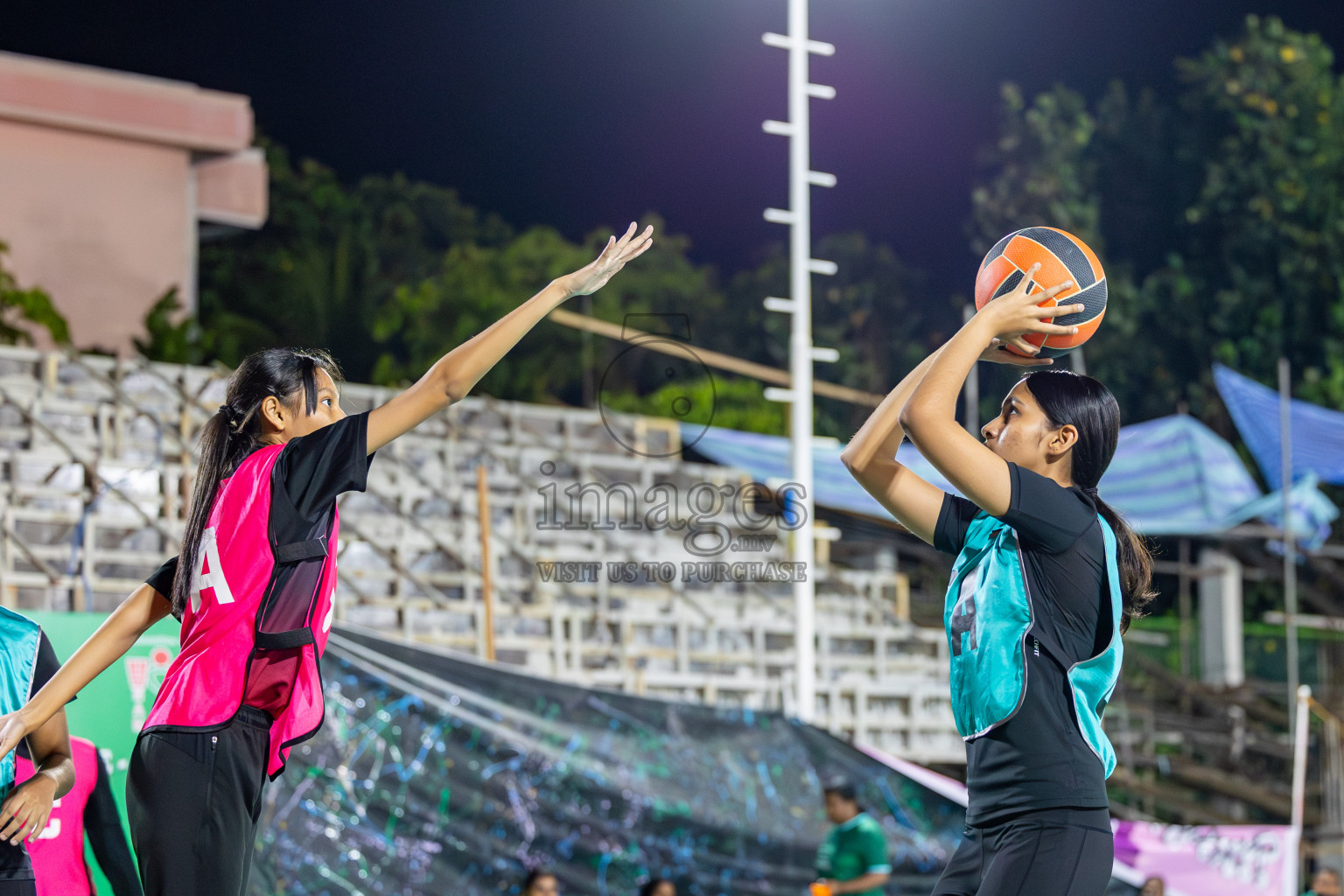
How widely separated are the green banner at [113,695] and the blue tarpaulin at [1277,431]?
12.4 meters

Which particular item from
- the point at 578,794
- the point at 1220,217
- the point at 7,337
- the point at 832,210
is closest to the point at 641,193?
the point at 832,210

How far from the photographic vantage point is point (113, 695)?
5348 mm

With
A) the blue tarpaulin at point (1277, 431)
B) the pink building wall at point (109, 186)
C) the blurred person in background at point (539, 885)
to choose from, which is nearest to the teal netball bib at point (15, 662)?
the blurred person in background at point (539, 885)

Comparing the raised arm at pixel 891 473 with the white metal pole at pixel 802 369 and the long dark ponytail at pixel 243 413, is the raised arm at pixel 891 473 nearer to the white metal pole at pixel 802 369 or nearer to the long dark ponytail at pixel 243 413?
the long dark ponytail at pixel 243 413

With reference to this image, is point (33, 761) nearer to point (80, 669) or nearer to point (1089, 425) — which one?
point (80, 669)

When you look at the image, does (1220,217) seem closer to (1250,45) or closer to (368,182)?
(1250,45)

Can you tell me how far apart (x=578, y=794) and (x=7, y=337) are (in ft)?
33.7

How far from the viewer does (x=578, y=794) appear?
676 centimetres

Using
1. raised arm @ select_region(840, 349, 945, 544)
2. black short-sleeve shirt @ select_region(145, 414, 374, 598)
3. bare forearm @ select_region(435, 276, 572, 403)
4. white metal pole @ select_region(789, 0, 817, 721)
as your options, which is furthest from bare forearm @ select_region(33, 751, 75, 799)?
white metal pole @ select_region(789, 0, 817, 721)

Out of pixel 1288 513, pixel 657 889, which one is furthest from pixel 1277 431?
pixel 657 889

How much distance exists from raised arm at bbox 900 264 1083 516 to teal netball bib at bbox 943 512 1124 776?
17 centimetres

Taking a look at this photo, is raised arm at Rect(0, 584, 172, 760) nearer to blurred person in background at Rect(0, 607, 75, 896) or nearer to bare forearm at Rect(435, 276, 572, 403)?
blurred person in background at Rect(0, 607, 75, 896)

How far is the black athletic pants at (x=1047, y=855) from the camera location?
2.47 meters

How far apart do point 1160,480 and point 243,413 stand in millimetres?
14049
